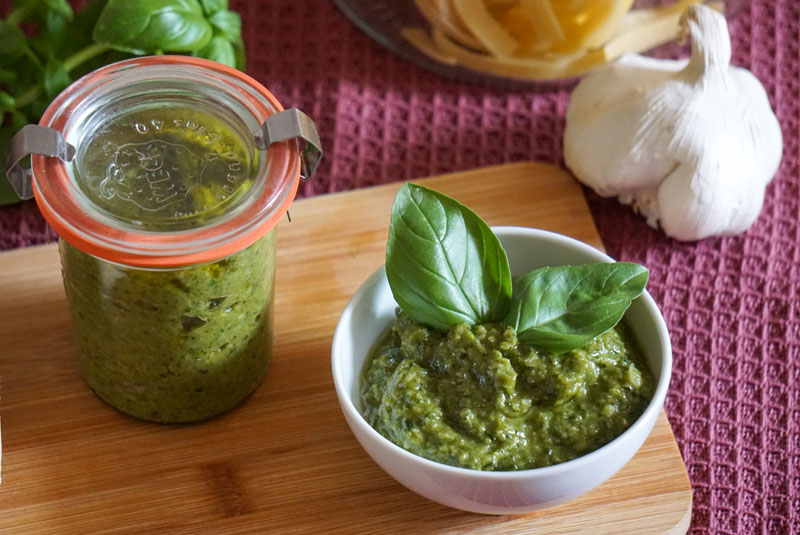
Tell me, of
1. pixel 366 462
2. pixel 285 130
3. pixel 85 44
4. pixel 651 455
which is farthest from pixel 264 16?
pixel 651 455

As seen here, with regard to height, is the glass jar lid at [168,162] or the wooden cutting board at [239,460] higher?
the glass jar lid at [168,162]

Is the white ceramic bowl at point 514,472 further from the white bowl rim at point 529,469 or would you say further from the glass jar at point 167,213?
the glass jar at point 167,213

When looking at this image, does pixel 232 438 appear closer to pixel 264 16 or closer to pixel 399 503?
pixel 399 503

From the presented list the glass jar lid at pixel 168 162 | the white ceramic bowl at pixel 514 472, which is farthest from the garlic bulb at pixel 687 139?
the glass jar lid at pixel 168 162

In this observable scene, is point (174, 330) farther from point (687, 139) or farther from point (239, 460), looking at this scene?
point (687, 139)

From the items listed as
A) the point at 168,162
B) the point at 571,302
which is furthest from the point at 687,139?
the point at 168,162
